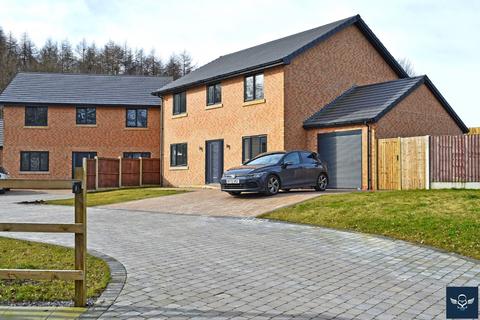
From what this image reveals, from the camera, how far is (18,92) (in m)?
34.2

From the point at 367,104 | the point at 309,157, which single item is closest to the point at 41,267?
the point at 309,157

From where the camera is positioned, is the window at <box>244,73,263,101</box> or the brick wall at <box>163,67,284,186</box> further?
the window at <box>244,73,263,101</box>

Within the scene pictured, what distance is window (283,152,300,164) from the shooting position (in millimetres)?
17406

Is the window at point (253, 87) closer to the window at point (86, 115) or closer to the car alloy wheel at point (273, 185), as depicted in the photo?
the car alloy wheel at point (273, 185)

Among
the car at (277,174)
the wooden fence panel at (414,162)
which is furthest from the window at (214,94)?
the wooden fence panel at (414,162)

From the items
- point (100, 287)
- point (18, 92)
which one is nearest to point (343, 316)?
point (100, 287)

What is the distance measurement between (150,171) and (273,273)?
2452 cm

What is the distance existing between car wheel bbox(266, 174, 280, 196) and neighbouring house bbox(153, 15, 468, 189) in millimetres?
A: 4550

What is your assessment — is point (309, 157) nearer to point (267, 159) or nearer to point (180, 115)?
point (267, 159)

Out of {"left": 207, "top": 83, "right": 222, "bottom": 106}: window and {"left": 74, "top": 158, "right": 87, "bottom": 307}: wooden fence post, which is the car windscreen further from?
{"left": 74, "top": 158, "right": 87, "bottom": 307}: wooden fence post

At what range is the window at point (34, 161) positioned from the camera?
33250 mm

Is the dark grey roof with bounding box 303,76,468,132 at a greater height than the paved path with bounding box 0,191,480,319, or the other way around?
the dark grey roof with bounding box 303,76,468,132

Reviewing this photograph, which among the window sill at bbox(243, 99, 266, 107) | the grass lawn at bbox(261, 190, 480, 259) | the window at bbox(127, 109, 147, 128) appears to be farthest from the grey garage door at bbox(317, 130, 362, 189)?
the window at bbox(127, 109, 147, 128)

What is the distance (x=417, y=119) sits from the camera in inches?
850
